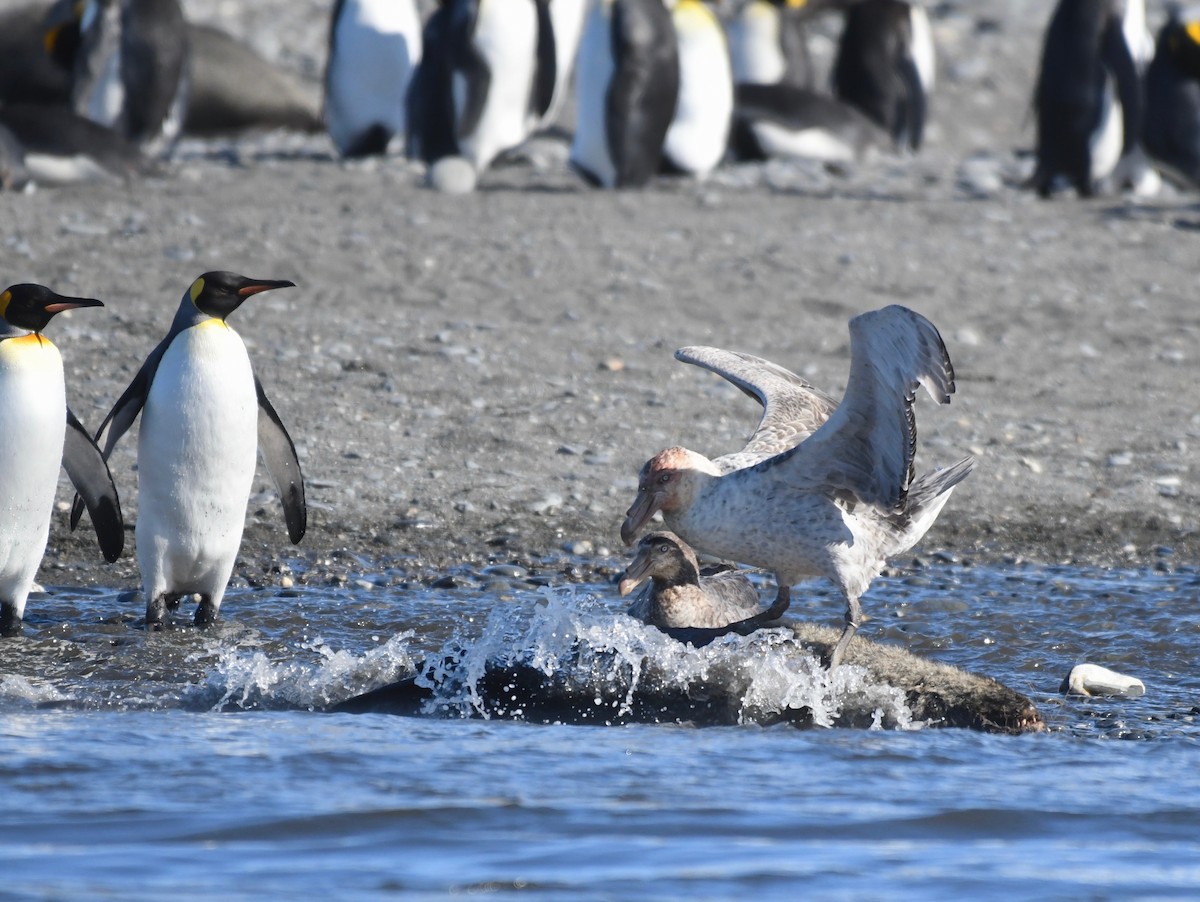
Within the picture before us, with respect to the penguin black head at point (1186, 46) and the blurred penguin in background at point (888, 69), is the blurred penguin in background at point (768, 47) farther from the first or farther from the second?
the penguin black head at point (1186, 46)

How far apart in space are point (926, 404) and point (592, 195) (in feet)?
15.6

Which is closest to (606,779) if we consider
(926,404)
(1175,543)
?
(1175,543)

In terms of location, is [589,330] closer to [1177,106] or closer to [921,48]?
[1177,106]

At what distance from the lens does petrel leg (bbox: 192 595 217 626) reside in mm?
5855

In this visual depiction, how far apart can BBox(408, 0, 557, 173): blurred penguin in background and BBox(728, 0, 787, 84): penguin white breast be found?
161 inches

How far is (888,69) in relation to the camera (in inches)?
711

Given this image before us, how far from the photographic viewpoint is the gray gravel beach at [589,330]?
7.07 m

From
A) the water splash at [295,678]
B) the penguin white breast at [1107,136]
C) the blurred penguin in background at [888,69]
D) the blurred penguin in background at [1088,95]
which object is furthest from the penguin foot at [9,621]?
the blurred penguin in background at [888,69]

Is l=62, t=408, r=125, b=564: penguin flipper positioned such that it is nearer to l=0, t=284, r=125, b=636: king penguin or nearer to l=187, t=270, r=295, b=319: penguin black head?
l=0, t=284, r=125, b=636: king penguin

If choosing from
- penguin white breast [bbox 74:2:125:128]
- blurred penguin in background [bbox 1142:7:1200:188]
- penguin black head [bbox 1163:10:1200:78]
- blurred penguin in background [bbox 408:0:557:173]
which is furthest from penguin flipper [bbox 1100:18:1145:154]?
penguin white breast [bbox 74:2:125:128]

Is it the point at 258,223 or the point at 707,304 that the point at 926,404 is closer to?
the point at 707,304

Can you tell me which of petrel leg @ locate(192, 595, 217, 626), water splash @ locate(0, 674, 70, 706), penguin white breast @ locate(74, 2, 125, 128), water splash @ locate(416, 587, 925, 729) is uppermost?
penguin white breast @ locate(74, 2, 125, 128)

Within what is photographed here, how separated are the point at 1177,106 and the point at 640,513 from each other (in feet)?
35.9

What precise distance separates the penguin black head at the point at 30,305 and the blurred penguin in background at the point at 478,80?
26.3ft
